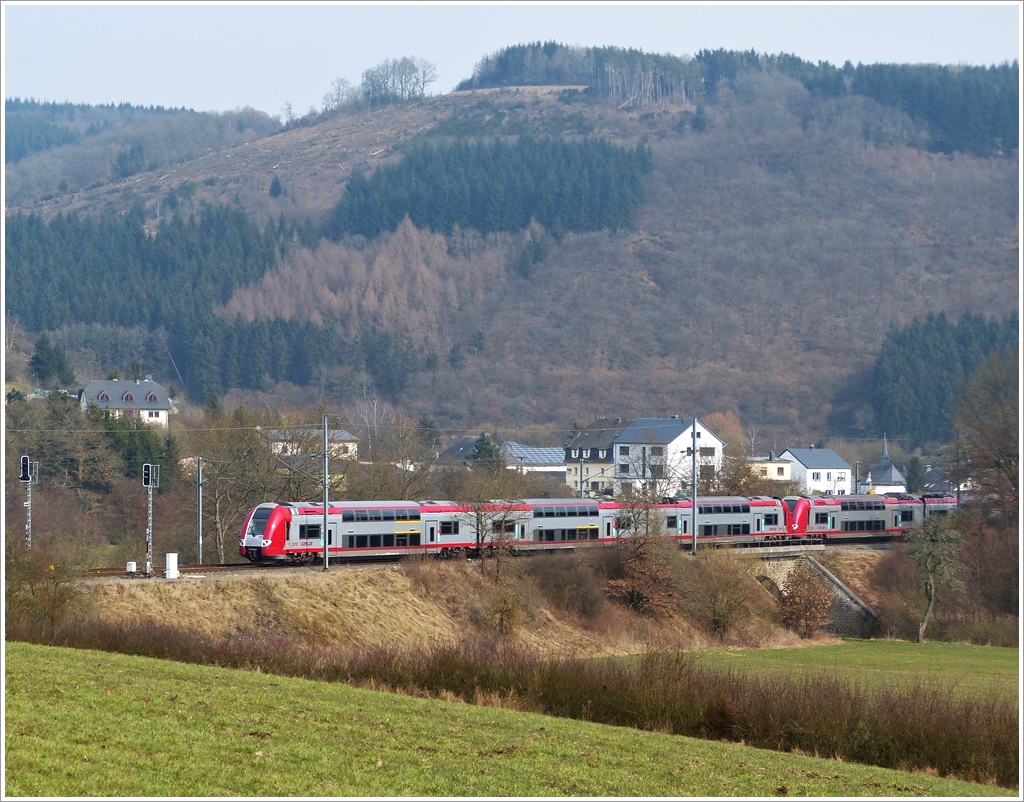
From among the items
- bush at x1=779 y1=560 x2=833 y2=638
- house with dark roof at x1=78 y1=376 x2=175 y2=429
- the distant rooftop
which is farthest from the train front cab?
the distant rooftop

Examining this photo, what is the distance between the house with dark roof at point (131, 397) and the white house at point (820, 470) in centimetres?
7318

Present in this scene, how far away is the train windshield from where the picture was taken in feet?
183

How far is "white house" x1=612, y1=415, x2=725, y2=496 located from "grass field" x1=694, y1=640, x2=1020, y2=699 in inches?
1572

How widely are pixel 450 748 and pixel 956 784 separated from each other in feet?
34.9

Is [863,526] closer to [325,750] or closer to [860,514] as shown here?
[860,514]

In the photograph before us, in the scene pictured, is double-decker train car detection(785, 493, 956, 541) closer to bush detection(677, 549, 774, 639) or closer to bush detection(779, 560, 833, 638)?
bush detection(779, 560, 833, 638)

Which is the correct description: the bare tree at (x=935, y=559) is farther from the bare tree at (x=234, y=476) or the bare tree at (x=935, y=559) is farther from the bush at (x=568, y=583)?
the bare tree at (x=234, y=476)

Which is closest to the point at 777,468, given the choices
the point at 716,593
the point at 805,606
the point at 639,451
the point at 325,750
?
the point at 639,451

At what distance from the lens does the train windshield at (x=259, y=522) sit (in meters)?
55.7

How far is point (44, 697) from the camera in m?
22.1

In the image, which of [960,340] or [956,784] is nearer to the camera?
[956,784]

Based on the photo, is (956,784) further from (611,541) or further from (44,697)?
(611,541)

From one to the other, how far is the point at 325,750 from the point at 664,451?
101 metres

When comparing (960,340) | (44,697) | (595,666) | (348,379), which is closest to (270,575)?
(595,666)
